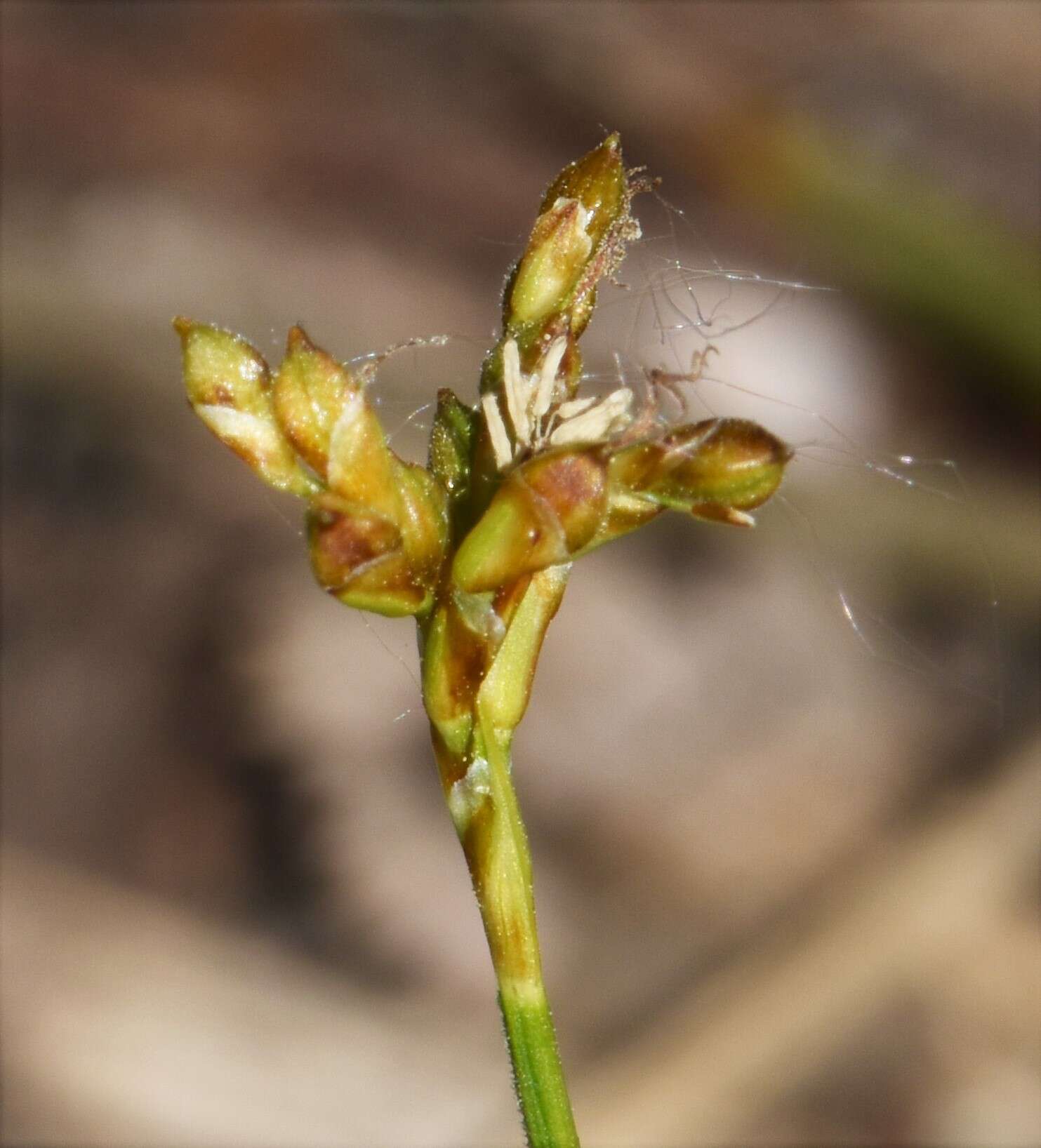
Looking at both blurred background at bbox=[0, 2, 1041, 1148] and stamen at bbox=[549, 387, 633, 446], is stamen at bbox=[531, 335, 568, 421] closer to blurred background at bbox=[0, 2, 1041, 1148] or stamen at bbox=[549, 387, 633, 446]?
stamen at bbox=[549, 387, 633, 446]

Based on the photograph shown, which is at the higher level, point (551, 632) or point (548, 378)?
point (551, 632)

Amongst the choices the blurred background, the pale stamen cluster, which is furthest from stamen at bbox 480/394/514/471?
the blurred background

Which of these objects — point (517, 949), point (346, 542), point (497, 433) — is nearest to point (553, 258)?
point (497, 433)

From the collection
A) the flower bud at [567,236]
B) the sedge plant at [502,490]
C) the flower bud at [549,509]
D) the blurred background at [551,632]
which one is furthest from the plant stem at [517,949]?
the blurred background at [551,632]

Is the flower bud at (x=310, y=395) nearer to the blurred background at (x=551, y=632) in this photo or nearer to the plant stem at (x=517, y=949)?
the plant stem at (x=517, y=949)

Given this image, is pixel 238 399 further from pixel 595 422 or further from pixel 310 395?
pixel 595 422

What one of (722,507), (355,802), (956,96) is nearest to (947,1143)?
(355,802)

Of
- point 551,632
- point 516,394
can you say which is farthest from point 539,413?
point 551,632

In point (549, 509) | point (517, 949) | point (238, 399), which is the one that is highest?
point (238, 399)

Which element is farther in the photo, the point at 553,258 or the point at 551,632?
the point at 551,632
